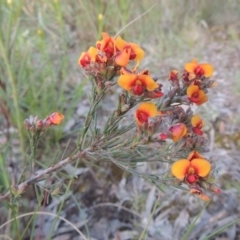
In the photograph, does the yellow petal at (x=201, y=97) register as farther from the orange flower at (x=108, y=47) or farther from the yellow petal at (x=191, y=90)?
the orange flower at (x=108, y=47)

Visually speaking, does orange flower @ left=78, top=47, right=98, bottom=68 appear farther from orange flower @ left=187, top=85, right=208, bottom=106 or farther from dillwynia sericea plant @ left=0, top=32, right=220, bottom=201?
orange flower @ left=187, top=85, right=208, bottom=106

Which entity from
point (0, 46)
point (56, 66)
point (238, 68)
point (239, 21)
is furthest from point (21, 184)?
point (239, 21)

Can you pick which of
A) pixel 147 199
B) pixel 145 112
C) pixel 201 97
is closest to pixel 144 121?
pixel 145 112

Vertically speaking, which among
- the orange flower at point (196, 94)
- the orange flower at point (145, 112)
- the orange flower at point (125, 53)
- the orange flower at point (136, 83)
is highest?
the orange flower at point (125, 53)

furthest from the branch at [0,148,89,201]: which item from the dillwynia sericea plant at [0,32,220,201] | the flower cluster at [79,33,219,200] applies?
the flower cluster at [79,33,219,200]

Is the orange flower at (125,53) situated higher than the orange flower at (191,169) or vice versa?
the orange flower at (125,53)

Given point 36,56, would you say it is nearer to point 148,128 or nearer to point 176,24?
point 176,24

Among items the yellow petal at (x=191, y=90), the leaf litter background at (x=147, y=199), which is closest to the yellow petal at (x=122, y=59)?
the yellow petal at (x=191, y=90)
